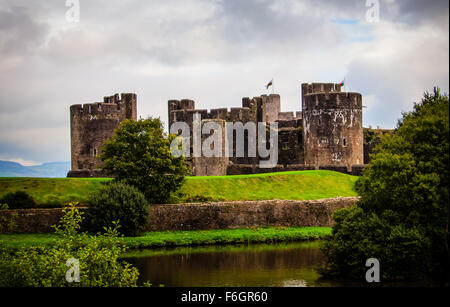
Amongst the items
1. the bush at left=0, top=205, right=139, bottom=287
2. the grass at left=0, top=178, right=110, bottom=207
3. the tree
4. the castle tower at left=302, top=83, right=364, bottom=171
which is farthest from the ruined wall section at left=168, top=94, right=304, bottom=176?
the bush at left=0, top=205, right=139, bottom=287

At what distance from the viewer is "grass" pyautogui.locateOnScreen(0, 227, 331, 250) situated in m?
28.4

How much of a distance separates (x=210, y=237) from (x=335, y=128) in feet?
61.5

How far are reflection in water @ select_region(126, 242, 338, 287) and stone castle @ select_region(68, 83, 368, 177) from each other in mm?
15107

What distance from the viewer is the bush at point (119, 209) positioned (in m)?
29.0

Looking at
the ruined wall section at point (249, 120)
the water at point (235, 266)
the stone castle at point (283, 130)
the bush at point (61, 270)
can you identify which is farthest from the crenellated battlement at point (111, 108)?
the bush at point (61, 270)

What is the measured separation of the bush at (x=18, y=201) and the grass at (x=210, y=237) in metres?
2.46

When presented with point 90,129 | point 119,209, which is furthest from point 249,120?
point 119,209

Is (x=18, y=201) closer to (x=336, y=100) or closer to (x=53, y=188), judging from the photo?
(x=53, y=188)

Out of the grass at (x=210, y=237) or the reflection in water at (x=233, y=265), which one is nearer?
the reflection in water at (x=233, y=265)

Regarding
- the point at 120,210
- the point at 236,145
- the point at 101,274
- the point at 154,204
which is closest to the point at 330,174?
the point at 236,145

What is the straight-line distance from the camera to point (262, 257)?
24.8 metres

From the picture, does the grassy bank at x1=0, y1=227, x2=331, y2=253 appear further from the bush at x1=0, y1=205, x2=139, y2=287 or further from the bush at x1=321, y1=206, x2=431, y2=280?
the bush at x1=0, y1=205, x2=139, y2=287

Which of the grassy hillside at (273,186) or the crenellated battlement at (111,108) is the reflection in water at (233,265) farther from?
the crenellated battlement at (111,108)
